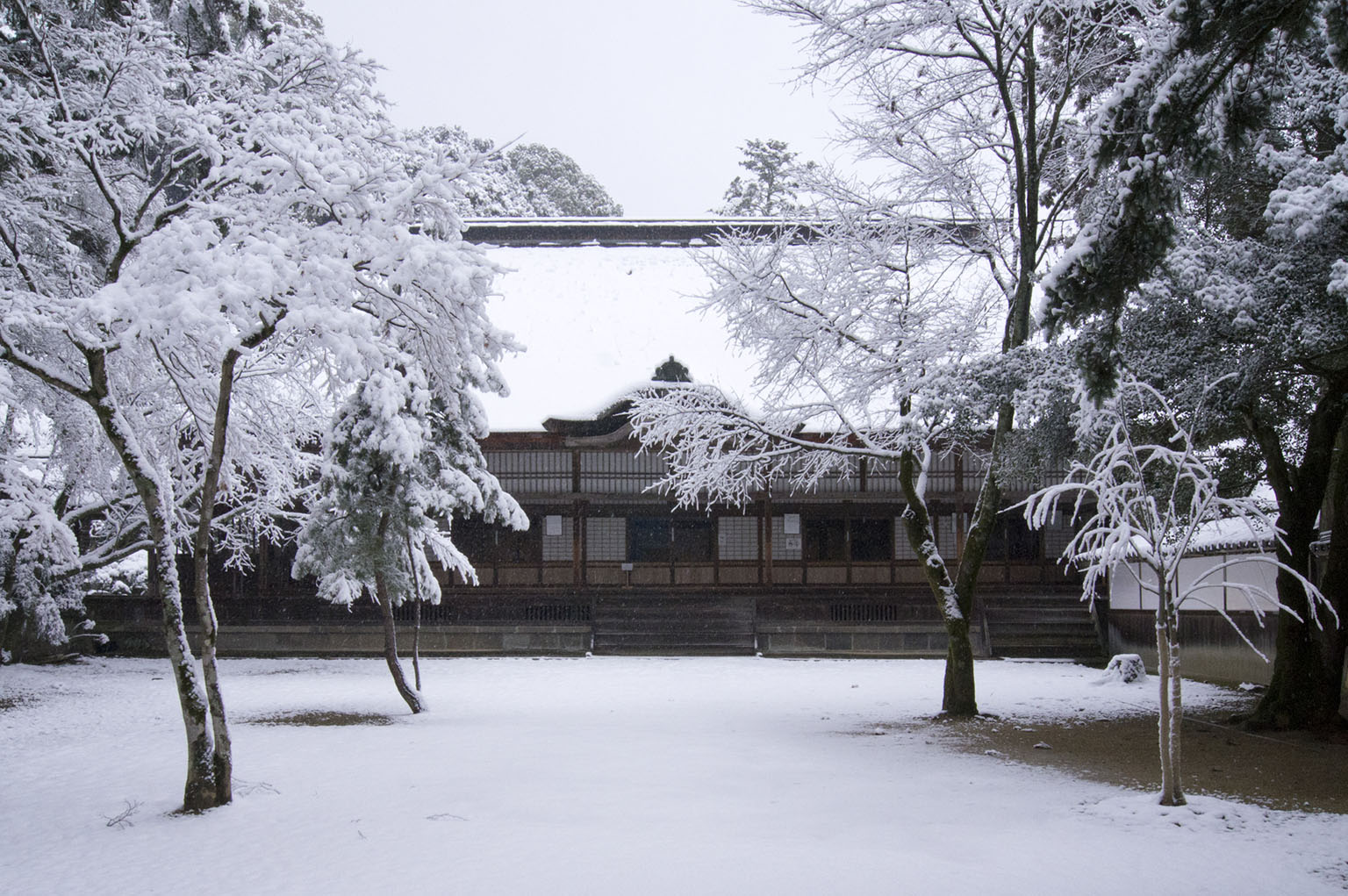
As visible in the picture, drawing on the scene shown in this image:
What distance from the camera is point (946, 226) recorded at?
48.2 feet

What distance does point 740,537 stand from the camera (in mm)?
26203

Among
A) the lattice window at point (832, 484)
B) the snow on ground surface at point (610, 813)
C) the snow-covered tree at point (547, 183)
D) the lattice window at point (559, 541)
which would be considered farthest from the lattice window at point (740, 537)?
the snow-covered tree at point (547, 183)

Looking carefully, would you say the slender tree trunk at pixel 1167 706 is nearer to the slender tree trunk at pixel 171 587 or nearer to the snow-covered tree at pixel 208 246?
the snow-covered tree at pixel 208 246

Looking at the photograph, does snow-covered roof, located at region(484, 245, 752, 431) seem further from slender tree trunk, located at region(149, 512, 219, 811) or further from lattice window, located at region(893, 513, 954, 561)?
slender tree trunk, located at region(149, 512, 219, 811)

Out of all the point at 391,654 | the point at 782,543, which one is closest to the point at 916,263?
the point at 391,654

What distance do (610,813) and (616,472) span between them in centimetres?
1639

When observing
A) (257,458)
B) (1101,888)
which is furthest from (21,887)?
(257,458)

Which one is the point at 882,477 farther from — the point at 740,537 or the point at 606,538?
the point at 606,538

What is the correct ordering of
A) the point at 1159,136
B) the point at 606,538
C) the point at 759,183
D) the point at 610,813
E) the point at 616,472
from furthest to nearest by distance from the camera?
the point at 759,183 → the point at 606,538 → the point at 616,472 → the point at 610,813 → the point at 1159,136

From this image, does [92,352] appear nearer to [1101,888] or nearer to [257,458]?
[257,458]

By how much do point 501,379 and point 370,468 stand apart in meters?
2.70

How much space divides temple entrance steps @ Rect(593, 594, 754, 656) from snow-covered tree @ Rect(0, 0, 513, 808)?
1301 cm

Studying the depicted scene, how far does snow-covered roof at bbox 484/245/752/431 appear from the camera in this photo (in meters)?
25.1

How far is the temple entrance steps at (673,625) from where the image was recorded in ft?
78.8
